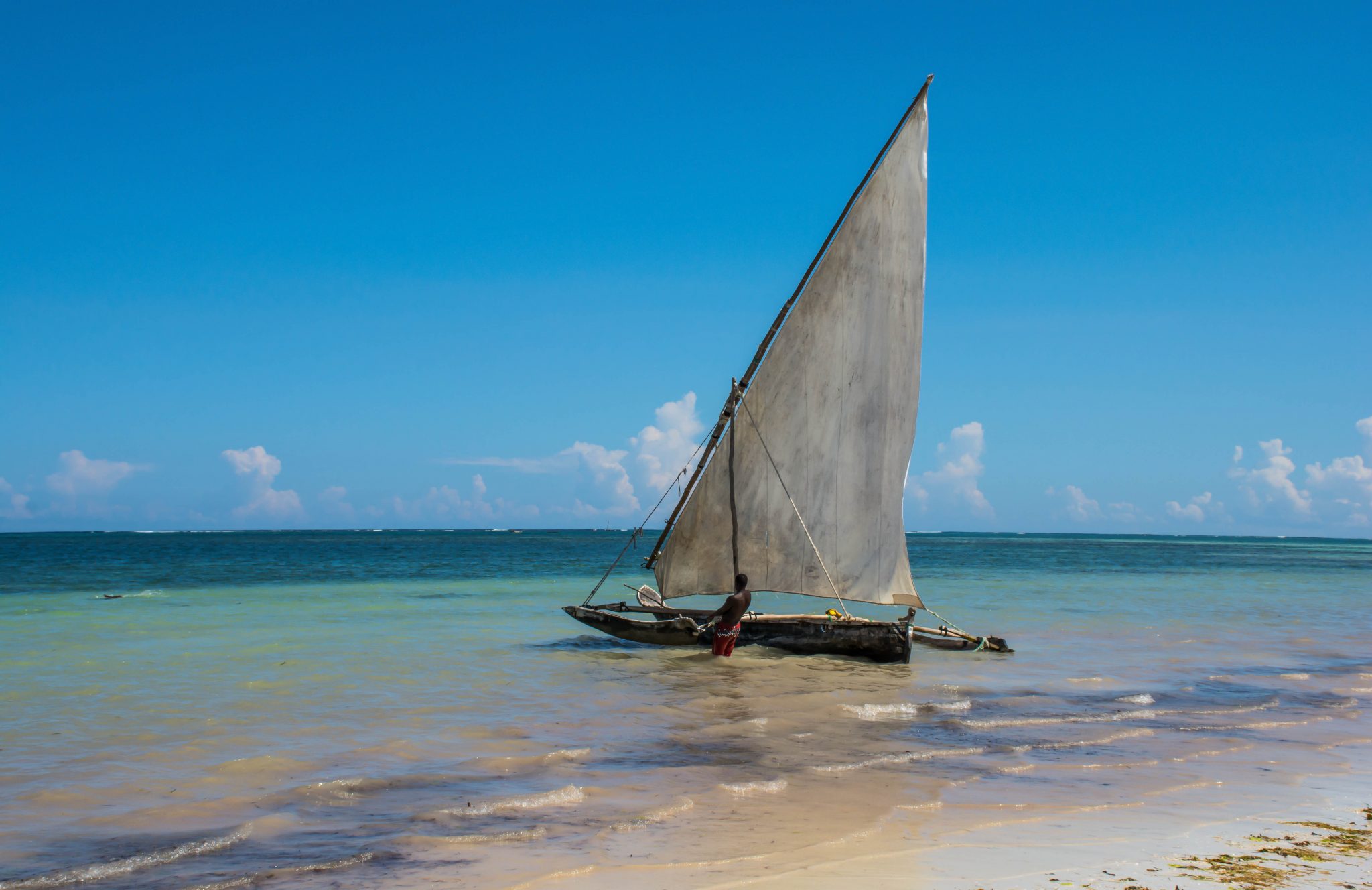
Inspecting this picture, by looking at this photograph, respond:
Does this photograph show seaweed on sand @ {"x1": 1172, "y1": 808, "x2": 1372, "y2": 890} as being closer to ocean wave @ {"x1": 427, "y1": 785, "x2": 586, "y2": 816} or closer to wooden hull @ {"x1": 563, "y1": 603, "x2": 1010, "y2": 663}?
ocean wave @ {"x1": 427, "y1": 785, "x2": 586, "y2": 816}

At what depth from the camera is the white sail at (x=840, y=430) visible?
57.6 ft

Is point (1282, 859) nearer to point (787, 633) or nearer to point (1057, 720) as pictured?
point (1057, 720)

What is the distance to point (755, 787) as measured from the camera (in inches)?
382

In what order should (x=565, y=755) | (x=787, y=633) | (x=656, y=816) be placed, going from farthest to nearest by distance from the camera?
(x=787, y=633)
(x=565, y=755)
(x=656, y=816)

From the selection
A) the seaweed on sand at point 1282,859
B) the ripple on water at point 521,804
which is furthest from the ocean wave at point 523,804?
the seaweed on sand at point 1282,859

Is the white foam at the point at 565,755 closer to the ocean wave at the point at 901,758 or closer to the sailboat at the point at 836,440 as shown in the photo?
the ocean wave at the point at 901,758

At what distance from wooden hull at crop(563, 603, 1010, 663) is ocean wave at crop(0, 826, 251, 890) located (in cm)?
1159

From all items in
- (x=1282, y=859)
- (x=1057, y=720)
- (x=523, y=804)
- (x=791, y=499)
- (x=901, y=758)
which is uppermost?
(x=791, y=499)

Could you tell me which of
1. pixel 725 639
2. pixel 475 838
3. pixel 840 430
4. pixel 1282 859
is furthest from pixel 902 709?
pixel 475 838

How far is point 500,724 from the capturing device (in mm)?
13141

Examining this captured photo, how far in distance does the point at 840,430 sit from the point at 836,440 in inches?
8.0

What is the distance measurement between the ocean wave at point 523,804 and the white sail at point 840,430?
9307 mm

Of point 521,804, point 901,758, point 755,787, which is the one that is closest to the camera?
point 521,804

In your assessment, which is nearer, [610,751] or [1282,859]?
[1282,859]
